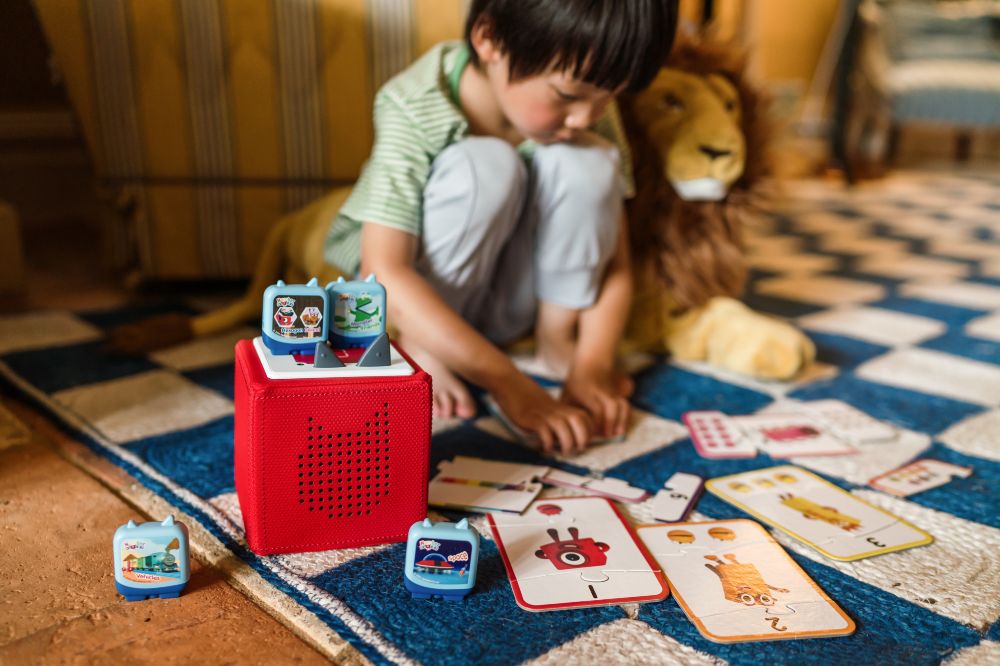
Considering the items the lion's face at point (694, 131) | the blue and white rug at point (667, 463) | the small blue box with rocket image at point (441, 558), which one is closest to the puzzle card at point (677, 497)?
the blue and white rug at point (667, 463)

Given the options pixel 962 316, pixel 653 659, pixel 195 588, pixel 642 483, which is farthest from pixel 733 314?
pixel 195 588

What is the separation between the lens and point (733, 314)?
120cm

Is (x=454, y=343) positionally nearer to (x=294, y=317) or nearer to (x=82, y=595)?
(x=294, y=317)

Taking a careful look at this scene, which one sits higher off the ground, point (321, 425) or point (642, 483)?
point (321, 425)

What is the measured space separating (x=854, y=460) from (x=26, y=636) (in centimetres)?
81

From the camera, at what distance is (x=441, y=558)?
63cm

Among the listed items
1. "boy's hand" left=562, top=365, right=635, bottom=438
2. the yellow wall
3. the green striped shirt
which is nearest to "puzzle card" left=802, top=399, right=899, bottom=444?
"boy's hand" left=562, top=365, right=635, bottom=438

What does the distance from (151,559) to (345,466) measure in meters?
0.16

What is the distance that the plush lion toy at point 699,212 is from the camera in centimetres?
115

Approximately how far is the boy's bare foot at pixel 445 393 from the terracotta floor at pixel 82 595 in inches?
13.7

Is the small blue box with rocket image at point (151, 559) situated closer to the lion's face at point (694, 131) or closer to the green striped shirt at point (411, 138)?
the green striped shirt at point (411, 138)

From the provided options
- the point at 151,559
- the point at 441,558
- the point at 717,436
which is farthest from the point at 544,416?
the point at 151,559

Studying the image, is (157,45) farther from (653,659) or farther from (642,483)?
(653,659)

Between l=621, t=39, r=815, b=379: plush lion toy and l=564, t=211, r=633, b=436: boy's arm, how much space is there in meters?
0.07
